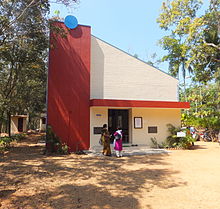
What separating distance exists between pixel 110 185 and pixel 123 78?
804cm

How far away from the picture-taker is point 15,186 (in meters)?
5.19

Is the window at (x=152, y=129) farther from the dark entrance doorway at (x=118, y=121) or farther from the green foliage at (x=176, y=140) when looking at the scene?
the dark entrance doorway at (x=118, y=121)

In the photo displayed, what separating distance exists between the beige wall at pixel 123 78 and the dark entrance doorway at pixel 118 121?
1112mm

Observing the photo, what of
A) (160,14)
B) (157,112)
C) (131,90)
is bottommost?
(157,112)

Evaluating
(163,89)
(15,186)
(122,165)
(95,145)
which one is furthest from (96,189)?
(163,89)

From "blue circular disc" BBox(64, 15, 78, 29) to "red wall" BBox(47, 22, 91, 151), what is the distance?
23 centimetres

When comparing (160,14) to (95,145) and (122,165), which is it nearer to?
(95,145)

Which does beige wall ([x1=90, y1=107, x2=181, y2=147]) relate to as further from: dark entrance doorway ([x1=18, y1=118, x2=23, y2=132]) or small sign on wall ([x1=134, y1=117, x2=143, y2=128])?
dark entrance doorway ([x1=18, y1=118, x2=23, y2=132])

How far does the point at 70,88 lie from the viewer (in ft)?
36.4

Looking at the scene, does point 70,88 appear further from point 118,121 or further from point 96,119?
point 118,121

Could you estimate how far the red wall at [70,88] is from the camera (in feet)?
35.1

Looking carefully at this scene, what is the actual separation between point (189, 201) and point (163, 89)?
→ 9.71 m

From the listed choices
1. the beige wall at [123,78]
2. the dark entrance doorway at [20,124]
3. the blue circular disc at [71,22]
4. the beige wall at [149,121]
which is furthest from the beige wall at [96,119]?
the dark entrance doorway at [20,124]

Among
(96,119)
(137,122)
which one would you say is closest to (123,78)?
(137,122)
